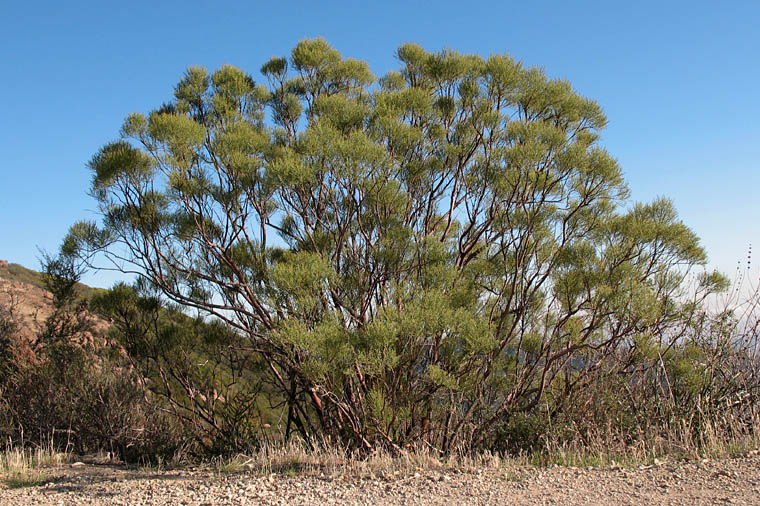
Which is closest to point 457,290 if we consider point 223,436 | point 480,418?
point 480,418

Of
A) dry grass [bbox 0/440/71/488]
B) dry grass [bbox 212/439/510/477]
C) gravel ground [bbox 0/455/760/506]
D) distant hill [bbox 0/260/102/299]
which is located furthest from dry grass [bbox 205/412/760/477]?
distant hill [bbox 0/260/102/299]

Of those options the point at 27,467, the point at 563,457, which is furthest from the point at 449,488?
the point at 27,467

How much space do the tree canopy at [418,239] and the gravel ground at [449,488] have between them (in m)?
1.03

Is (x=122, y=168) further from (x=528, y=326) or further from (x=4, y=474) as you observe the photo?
(x=528, y=326)

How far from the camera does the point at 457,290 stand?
6.01 meters

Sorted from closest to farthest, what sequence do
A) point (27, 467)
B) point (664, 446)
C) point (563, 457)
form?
point (563, 457) → point (664, 446) → point (27, 467)

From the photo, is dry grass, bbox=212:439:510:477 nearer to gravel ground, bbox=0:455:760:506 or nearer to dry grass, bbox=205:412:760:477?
dry grass, bbox=205:412:760:477

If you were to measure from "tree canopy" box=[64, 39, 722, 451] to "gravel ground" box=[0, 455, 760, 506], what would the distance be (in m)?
1.03

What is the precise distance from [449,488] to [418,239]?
109 inches

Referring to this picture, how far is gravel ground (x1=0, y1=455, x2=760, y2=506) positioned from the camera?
13.0 feet

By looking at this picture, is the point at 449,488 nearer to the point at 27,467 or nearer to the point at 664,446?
the point at 664,446

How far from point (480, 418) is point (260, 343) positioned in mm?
2563

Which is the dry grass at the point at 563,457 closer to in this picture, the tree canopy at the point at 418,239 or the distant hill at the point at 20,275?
the tree canopy at the point at 418,239

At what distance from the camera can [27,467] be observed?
19.5 feet
